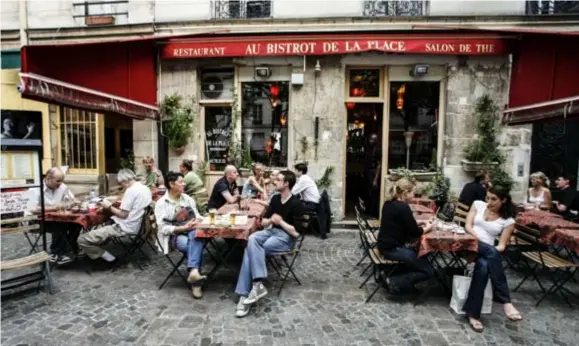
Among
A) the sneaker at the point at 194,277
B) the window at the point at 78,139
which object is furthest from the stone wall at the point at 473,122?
the window at the point at 78,139

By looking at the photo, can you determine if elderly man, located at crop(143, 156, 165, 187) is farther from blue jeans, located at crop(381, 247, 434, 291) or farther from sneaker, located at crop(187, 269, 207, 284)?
blue jeans, located at crop(381, 247, 434, 291)

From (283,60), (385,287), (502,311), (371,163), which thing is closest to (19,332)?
(385,287)

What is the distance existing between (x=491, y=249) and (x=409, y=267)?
91 centimetres

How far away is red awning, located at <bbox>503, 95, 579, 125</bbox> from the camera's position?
16.2ft

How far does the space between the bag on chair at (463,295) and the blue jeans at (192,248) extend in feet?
9.98

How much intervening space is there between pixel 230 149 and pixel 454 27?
588 centimetres

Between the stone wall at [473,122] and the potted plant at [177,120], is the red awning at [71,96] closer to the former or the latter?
the potted plant at [177,120]

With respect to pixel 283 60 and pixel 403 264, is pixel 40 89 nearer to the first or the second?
pixel 283 60

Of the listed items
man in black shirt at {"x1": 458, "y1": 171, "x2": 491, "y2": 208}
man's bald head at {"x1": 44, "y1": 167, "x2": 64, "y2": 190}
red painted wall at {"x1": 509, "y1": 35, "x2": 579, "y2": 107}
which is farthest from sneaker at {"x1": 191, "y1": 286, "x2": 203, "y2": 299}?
red painted wall at {"x1": 509, "y1": 35, "x2": 579, "y2": 107}

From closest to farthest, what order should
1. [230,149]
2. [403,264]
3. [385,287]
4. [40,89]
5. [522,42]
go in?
[403,264], [385,287], [40,89], [522,42], [230,149]

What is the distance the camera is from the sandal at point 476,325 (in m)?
3.32

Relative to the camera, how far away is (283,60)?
782 centimetres

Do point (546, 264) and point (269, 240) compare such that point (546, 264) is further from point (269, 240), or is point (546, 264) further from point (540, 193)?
point (269, 240)

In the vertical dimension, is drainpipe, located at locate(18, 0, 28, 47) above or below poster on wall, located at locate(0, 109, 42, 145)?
above
